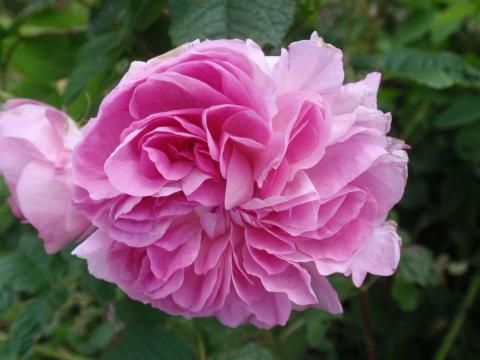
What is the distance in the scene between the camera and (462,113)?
41.0 inches

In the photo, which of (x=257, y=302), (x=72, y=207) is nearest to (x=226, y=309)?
(x=257, y=302)

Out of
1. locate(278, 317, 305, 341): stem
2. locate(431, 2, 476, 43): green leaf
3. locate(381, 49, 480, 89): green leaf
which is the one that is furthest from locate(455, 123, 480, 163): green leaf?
locate(278, 317, 305, 341): stem

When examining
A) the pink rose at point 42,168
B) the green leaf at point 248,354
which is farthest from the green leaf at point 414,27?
the pink rose at point 42,168

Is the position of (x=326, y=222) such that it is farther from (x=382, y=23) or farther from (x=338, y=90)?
(x=382, y=23)

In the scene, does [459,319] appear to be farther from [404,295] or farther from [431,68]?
[431,68]

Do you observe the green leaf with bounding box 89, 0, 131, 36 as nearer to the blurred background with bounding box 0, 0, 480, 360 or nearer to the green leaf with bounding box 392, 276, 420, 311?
the blurred background with bounding box 0, 0, 480, 360

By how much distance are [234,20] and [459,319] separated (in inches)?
31.7

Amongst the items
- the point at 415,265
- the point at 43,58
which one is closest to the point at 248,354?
the point at 415,265

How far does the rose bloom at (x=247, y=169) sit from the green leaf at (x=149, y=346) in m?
0.26

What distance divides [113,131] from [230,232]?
114 mm

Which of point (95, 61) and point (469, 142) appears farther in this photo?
point (469, 142)

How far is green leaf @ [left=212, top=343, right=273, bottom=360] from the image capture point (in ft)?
2.44

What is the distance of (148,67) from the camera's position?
0.45 meters

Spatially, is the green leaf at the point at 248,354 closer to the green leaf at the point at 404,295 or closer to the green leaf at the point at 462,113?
the green leaf at the point at 404,295
